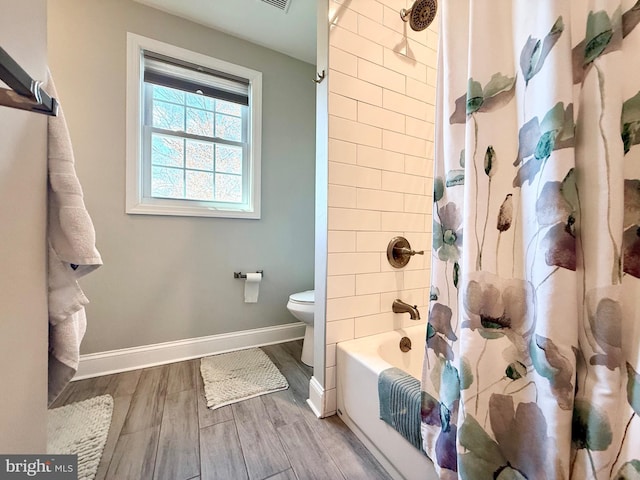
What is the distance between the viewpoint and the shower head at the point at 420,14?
50.7 inches

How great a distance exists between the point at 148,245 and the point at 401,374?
181cm

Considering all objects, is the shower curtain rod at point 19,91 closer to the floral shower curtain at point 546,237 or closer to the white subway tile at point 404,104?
the floral shower curtain at point 546,237

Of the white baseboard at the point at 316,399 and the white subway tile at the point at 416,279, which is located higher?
the white subway tile at the point at 416,279

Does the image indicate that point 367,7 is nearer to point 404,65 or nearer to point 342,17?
point 342,17

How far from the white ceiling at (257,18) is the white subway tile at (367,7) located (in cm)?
69

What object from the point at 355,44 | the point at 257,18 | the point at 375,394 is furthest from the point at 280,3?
the point at 375,394

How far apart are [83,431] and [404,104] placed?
232 centimetres

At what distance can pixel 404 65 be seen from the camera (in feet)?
4.63

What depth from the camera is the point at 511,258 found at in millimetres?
541

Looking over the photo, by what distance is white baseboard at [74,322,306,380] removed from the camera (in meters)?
1.61

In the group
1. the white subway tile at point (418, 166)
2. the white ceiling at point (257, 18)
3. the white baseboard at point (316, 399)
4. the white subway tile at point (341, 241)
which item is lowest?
the white baseboard at point (316, 399)

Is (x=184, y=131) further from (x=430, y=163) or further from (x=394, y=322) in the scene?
(x=394, y=322)

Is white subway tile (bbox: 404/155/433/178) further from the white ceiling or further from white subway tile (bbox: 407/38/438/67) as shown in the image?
the white ceiling

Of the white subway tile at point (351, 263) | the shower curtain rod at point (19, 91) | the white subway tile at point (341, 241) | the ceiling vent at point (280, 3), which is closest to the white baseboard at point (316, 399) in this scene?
the white subway tile at point (351, 263)
